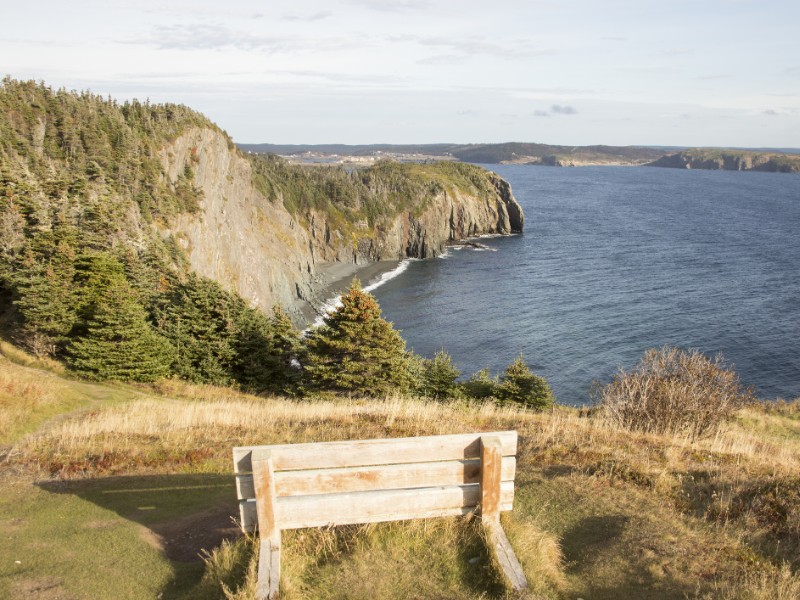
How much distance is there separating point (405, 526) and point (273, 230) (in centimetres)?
9345

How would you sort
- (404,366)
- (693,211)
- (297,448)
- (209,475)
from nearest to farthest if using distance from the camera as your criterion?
(297,448)
(209,475)
(404,366)
(693,211)

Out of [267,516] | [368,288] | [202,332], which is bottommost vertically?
[368,288]

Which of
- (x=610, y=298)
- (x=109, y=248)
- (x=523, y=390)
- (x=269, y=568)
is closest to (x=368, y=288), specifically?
(x=610, y=298)

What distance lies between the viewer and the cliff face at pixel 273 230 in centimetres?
7119

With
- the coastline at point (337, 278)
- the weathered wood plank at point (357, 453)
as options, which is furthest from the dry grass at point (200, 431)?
the coastline at point (337, 278)

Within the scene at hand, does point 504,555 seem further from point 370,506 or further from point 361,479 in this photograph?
point 361,479

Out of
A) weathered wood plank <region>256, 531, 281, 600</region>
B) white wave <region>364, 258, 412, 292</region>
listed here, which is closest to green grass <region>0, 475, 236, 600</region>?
weathered wood plank <region>256, 531, 281, 600</region>

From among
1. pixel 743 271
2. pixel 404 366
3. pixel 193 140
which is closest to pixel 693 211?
pixel 743 271

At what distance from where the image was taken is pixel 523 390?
116ft

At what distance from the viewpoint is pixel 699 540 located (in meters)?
8.58

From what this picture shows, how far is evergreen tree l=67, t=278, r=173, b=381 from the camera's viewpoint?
29141 mm

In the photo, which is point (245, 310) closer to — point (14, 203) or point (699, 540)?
point (14, 203)

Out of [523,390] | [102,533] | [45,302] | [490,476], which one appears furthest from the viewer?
[523,390]

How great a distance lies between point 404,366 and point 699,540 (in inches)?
1032
